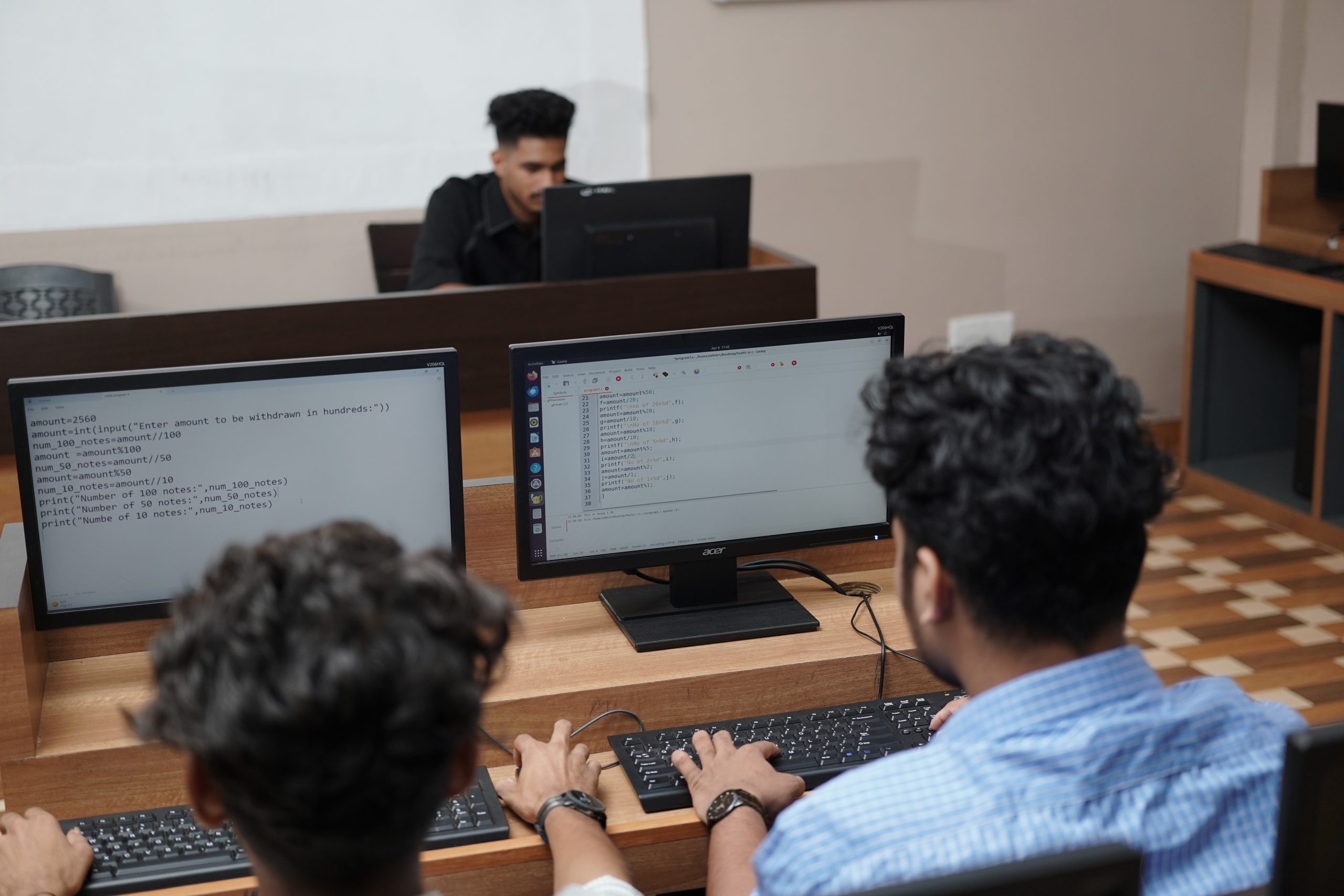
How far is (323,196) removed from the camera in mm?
4262

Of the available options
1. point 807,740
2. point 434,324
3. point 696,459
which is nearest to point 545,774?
point 807,740

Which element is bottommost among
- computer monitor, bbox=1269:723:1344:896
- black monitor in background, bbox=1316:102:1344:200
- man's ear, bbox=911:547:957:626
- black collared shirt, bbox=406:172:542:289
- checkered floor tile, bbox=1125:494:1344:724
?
checkered floor tile, bbox=1125:494:1344:724

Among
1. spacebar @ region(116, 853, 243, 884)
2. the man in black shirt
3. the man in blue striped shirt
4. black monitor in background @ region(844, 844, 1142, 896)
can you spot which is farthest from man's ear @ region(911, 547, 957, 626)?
the man in black shirt

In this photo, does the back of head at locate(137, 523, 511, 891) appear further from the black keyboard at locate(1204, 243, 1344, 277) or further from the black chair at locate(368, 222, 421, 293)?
the black keyboard at locate(1204, 243, 1344, 277)

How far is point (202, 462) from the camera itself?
166 centimetres

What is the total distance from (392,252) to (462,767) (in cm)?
331

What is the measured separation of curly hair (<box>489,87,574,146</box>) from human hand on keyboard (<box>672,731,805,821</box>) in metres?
A: 2.29

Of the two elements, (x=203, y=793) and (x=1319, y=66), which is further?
(x=1319, y=66)

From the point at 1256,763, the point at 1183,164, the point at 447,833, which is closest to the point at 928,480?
the point at 1256,763

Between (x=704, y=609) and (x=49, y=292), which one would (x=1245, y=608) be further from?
(x=49, y=292)

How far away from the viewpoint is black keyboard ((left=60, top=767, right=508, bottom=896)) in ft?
4.61

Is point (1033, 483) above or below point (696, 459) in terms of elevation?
above

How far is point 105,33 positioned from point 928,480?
361 centimetres

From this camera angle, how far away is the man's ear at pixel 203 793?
2.81 ft
